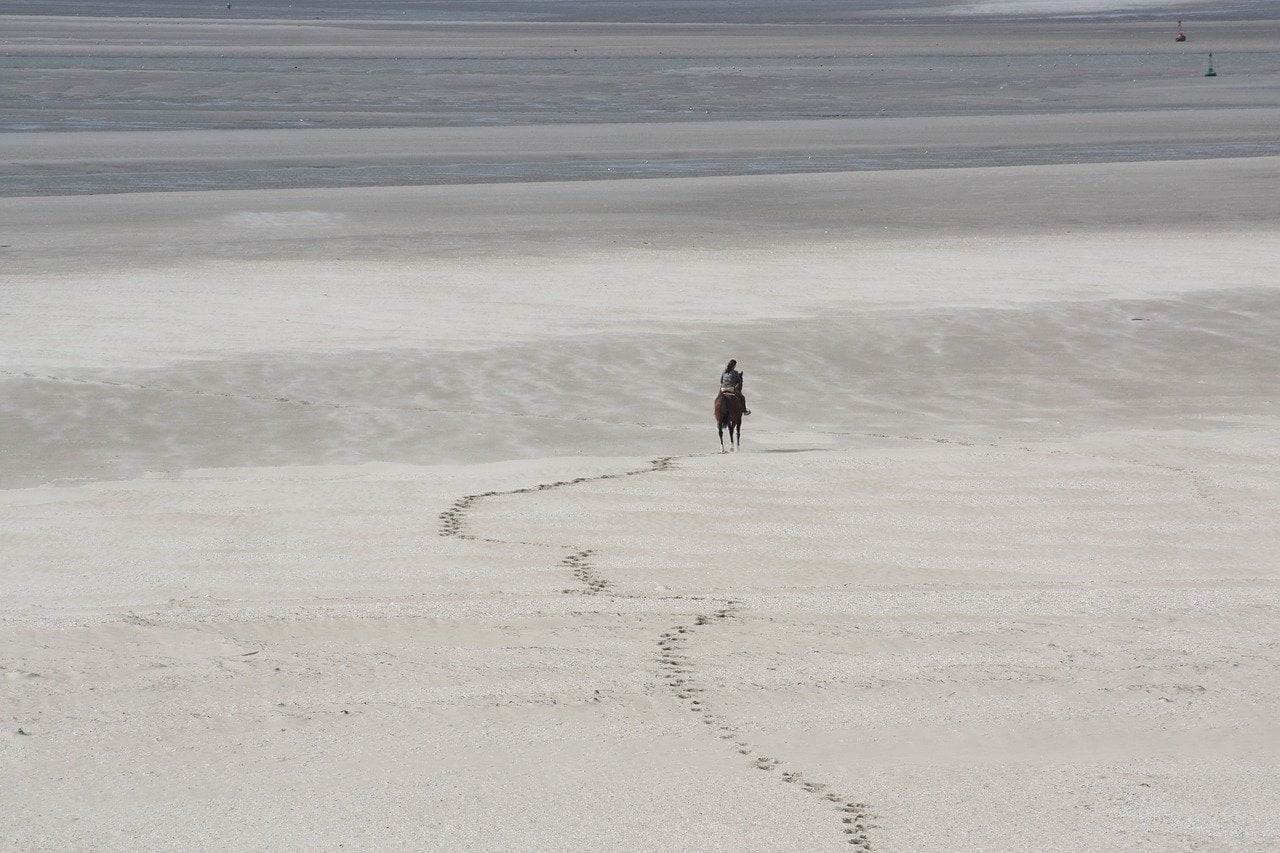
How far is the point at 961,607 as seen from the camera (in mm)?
7777

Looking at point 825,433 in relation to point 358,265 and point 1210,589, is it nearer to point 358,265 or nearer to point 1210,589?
point 1210,589

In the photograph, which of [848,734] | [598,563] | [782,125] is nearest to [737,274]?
[598,563]

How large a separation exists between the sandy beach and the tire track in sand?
3 cm

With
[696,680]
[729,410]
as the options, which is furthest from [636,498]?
[696,680]

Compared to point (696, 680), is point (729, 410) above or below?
above

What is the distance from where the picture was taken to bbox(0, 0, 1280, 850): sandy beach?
5809 millimetres

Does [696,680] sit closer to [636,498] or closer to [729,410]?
[636,498]

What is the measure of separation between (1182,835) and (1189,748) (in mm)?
743

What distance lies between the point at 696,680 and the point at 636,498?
12.5 feet

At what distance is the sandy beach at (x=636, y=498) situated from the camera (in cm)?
581

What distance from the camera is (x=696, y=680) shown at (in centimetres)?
670

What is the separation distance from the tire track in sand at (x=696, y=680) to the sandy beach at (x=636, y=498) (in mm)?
30

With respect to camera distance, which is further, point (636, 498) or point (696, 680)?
point (636, 498)

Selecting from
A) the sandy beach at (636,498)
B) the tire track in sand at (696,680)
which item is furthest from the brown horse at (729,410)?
the tire track in sand at (696,680)
